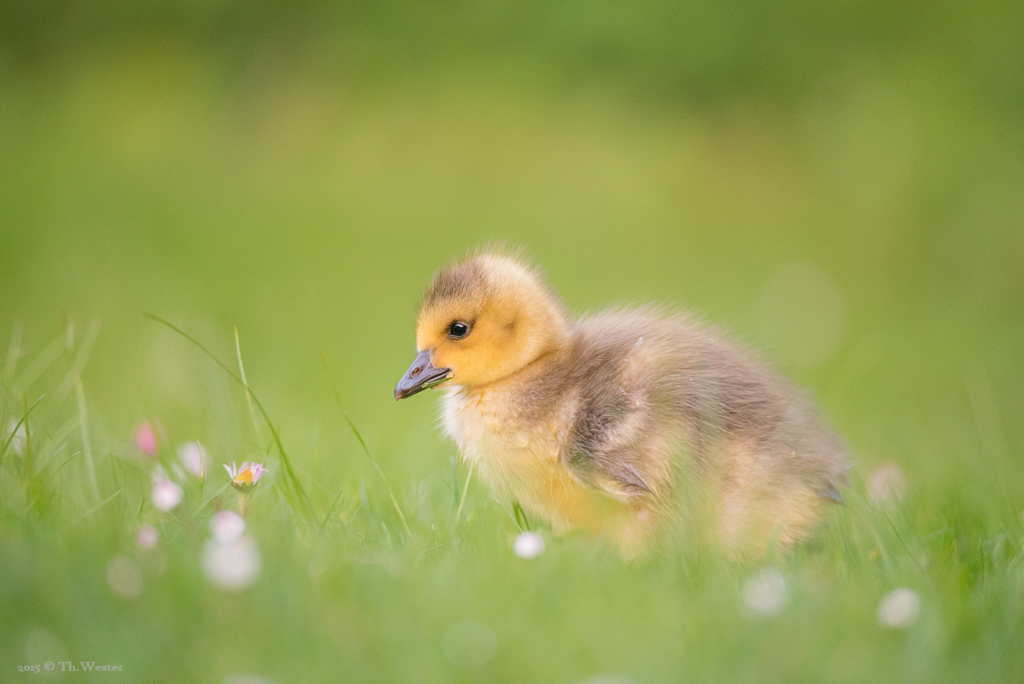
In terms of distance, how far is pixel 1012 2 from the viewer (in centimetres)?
736

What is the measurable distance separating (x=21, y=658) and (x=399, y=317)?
4798mm

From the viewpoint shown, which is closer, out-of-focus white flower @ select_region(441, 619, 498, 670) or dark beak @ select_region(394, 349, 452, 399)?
out-of-focus white flower @ select_region(441, 619, 498, 670)

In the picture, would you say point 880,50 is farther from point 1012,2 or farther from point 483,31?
point 483,31

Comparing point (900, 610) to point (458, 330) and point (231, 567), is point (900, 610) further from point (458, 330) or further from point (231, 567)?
point (458, 330)

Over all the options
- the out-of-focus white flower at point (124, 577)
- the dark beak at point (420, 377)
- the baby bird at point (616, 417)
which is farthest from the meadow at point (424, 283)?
the dark beak at point (420, 377)

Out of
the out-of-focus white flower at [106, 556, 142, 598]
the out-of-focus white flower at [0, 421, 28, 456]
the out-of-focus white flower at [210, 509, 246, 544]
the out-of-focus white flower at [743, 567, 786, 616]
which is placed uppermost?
the out-of-focus white flower at [0, 421, 28, 456]

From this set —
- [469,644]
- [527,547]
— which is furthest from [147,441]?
[469,644]

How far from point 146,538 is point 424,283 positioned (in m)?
1.36

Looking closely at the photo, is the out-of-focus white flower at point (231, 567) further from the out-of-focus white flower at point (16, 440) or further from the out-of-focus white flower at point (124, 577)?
the out-of-focus white flower at point (16, 440)

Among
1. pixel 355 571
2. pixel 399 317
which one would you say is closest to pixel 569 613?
pixel 355 571

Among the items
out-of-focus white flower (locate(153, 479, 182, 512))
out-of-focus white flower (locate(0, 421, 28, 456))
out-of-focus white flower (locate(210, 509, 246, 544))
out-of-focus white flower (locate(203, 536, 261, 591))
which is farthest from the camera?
out-of-focus white flower (locate(0, 421, 28, 456))

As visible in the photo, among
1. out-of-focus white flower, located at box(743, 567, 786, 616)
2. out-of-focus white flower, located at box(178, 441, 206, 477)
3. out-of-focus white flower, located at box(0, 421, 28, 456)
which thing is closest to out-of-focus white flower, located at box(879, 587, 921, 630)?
out-of-focus white flower, located at box(743, 567, 786, 616)

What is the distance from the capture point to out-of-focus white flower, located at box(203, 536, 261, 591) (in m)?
1.75

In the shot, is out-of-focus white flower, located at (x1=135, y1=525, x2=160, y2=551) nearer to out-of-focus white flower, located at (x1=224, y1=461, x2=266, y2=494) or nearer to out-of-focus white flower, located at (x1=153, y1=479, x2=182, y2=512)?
out-of-focus white flower, located at (x1=153, y1=479, x2=182, y2=512)
